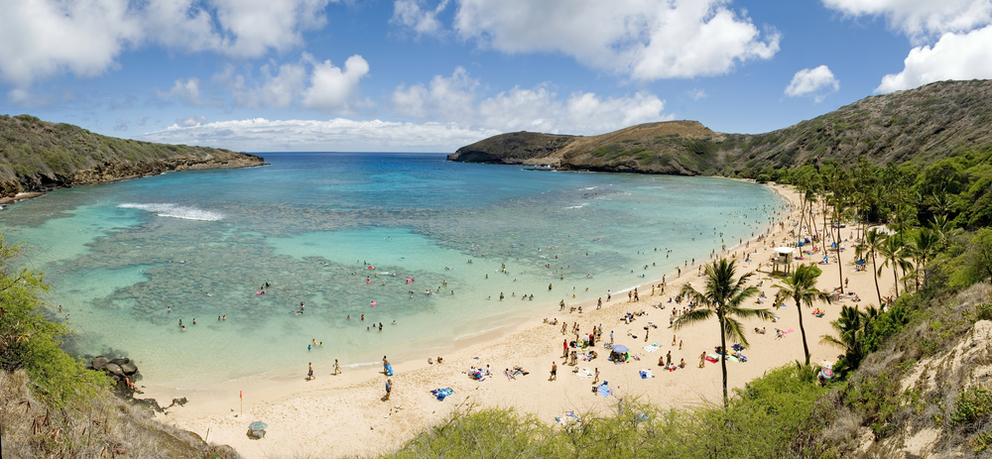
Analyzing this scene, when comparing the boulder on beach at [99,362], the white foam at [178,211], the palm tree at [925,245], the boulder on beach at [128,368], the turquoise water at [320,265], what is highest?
the palm tree at [925,245]

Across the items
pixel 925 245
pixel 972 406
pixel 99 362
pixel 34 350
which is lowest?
pixel 99 362

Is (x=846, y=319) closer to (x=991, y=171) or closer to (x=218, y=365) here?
(x=218, y=365)

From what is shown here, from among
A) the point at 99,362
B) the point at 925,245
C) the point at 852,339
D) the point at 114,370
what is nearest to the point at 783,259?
the point at 925,245

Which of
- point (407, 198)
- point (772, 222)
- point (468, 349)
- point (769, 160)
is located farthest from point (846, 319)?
point (769, 160)

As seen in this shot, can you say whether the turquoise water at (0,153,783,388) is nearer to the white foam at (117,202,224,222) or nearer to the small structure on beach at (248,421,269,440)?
the white foam at (117,202,224,222)

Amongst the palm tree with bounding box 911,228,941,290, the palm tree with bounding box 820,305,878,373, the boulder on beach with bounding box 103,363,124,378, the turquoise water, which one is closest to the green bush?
the palm tree with bounding box 820,305,878,373

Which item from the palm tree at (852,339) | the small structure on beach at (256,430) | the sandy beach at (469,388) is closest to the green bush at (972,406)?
the sandy beach at (469,388)

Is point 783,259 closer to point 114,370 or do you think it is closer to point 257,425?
point 257,425

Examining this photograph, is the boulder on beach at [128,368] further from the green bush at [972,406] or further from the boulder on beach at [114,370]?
the green bush at [972,406]
